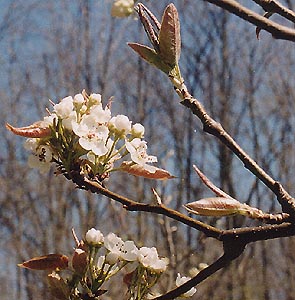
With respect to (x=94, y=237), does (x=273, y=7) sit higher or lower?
higher

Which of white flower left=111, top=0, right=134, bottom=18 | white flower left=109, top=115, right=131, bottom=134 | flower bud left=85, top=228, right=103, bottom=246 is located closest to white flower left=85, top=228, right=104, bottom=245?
flower bud left=85, top=228, right=103, bottom=246

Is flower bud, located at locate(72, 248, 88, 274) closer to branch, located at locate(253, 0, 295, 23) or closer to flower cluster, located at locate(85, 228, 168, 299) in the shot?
flower cluster, located at locate(85, 228, 168, 299)

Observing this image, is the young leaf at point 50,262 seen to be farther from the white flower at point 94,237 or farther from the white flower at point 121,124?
the white flower at point 121,124

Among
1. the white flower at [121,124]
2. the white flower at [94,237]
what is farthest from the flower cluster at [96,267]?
the white flower at [121,124]

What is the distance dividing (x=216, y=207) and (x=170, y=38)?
15 cm

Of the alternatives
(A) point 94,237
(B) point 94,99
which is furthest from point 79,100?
(A) point 94,237

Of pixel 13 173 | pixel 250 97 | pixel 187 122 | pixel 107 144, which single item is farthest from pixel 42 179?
pixel 107 144

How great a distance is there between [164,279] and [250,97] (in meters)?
1.74

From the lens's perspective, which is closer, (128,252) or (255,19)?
(255,19)

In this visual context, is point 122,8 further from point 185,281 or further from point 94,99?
point 185,281

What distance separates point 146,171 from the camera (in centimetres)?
59

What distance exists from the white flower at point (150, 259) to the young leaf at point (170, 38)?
0.18 meters

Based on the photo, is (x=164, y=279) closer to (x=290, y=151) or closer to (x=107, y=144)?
(x=290, y=151)

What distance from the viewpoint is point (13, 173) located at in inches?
179
